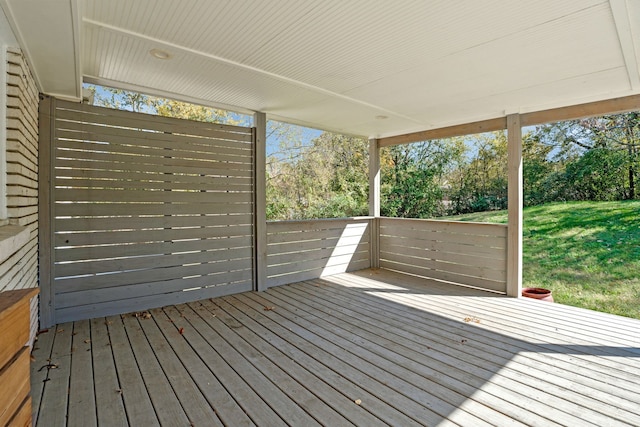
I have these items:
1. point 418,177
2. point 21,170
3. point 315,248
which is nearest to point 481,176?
point 418,177

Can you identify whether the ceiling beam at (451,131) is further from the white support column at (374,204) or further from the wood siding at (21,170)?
the wood siding at (21,170)

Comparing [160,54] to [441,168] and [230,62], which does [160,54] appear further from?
[441,168]

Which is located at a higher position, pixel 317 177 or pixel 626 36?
pixel 626 36

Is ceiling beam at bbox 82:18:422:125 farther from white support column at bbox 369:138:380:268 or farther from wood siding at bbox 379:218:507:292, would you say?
wood siding at bbox 379:218:507:292

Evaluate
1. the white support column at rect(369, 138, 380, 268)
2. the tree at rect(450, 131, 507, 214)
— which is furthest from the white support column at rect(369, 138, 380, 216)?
the tree at rect(450, 131, 507, 214)

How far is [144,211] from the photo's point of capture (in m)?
3.56

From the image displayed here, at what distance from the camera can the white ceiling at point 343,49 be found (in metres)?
1.94

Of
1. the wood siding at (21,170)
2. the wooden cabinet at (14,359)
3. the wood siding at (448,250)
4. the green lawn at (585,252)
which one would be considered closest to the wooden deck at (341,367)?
the wood siding at (21,170)

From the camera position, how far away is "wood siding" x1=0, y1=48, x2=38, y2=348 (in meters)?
1.98

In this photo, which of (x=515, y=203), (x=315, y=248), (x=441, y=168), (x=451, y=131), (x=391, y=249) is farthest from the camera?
(x=441, y=168)

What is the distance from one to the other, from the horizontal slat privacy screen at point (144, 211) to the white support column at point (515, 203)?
3.16 meters

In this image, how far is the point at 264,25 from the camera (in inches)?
85.0

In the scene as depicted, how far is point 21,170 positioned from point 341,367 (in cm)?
247

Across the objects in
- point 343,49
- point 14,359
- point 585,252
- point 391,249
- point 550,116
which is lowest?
point 585,252
